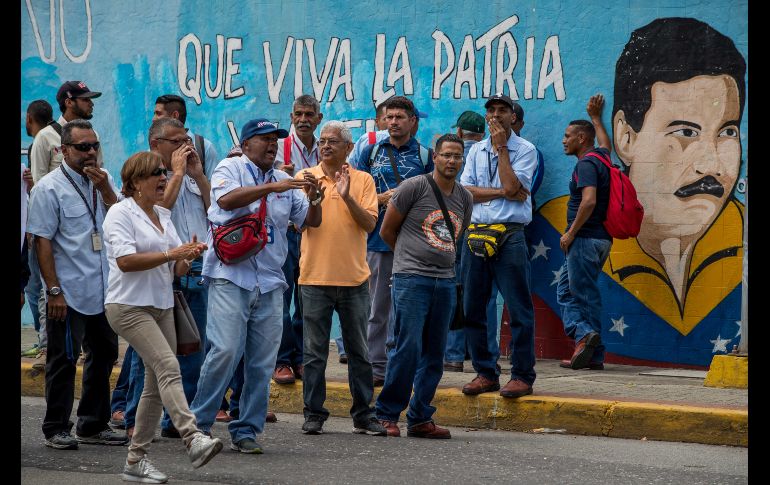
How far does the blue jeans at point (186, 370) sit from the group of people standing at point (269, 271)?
0.7 inches

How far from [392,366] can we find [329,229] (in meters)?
1.03

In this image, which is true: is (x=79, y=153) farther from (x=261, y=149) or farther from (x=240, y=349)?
(x=240, y=349)

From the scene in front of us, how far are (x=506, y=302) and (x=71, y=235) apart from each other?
3.14 meters

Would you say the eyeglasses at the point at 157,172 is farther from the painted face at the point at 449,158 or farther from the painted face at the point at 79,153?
the painted face at the point at 449,158

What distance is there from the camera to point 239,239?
7992 millimetres

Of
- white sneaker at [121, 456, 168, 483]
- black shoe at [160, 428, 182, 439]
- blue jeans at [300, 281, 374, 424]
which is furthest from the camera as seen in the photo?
blue jeans at [300, 281, 374, 424]

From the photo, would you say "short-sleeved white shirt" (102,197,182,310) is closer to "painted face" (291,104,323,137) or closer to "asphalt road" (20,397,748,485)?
"asphalt road" (20,397,748,485)

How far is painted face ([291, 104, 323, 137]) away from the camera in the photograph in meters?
10.0

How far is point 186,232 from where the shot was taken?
350 inches

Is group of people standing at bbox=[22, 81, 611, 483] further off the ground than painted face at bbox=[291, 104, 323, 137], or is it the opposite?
painted face at bbox=[291, 104, 323, 137]

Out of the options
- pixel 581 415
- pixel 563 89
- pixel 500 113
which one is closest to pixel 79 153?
pixel 500 113

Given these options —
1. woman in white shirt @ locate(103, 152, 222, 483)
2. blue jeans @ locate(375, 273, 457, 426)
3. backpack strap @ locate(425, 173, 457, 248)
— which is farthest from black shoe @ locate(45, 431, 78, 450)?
backpack strap @ locate(425, 173, 457, 248)

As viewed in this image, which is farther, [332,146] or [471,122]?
[471,122]

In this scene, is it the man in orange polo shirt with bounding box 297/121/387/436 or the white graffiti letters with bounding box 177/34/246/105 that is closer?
the man in orange polo shirt with bounding box 297/121/387/436
